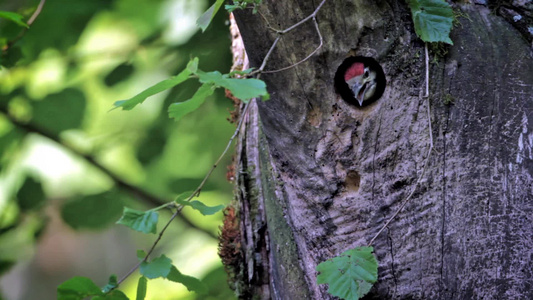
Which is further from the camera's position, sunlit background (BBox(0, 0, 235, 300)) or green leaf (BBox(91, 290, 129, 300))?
sunlit background (BBox(0, 0, 235, 300))

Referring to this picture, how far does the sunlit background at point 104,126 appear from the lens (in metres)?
2.20

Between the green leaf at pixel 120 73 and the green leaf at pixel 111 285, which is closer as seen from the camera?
the green leaf at pixel 111 285

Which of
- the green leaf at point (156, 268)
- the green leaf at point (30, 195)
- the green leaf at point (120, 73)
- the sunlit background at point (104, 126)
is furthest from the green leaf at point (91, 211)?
the green leaf at point (156, 268)

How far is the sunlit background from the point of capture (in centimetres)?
220

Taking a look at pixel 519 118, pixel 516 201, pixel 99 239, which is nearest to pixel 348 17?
pixel 519 118

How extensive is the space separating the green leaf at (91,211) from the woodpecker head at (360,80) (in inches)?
59.6

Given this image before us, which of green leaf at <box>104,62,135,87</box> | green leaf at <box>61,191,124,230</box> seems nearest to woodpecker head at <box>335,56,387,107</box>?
green leaf at <box>104,62,135,87</box>

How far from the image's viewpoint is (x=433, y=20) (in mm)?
1099

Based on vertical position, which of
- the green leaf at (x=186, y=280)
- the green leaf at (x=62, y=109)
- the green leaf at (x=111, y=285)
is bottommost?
the green leaf at (x=186, y=280)

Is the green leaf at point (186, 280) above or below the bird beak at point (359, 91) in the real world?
below

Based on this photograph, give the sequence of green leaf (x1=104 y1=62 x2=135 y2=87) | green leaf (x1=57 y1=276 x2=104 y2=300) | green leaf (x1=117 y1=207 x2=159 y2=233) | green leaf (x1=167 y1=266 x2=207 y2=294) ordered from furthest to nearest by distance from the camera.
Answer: green leaf (x1=104 y1=62 x2=135 y2=87) < green leaf (x1=167 y1=266 x2=207 y2=294) < green leaf (x1=57 y1=276 x2=104 y2=300) < green leaf (x1=117 y1=207 x2=159 y2=233)

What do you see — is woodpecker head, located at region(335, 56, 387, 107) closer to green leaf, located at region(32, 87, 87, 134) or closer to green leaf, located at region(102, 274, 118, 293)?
green leaf, located at region(102, 274, 118, 293)

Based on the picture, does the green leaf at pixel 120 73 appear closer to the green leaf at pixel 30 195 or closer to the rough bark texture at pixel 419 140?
the green leaf at pixel 30 195

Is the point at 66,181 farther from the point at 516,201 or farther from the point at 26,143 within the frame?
the point at 516,201
